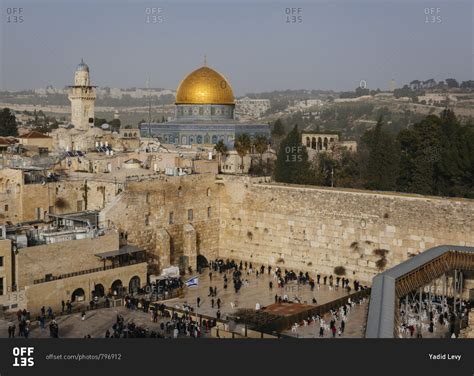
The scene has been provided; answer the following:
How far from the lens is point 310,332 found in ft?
61.3

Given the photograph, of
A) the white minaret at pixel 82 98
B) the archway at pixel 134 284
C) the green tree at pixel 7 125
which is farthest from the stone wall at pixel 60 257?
the green tree at pixel 7 125

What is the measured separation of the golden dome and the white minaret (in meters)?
6.00

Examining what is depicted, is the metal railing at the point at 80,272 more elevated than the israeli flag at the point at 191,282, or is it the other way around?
the metal railing at the point at 80,272

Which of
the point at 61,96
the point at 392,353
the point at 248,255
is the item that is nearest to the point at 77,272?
the point at 248,255

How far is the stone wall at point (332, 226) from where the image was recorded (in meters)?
22.9

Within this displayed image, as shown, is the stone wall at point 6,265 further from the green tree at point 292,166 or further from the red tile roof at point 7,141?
the red tile roof at point 7,141

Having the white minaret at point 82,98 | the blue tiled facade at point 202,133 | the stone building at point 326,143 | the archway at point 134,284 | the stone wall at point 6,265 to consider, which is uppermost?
the white minaret at point 82,98

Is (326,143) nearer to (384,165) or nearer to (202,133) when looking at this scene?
(202,133)

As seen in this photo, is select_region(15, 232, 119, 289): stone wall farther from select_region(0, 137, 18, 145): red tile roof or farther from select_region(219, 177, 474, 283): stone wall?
select_region(0, 137, 18, 145): red tile roof

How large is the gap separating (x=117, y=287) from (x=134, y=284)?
0.74 metres

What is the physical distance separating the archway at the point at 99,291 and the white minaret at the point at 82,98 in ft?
84.1

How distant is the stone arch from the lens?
71.5 ft

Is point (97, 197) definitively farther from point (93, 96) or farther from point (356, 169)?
point (93, 96)

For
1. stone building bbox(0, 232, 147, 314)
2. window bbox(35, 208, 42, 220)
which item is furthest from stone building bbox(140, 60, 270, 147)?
stone building bbox(0, 232, 147, 314)
